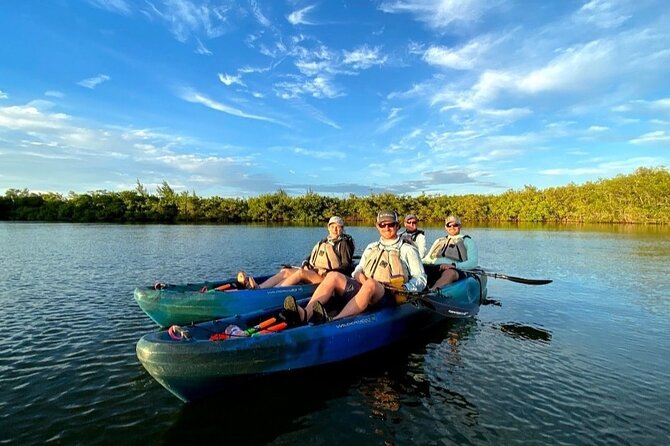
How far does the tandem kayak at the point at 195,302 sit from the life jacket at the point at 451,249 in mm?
4842

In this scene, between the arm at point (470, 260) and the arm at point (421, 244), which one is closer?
the arm at point (470, 260)

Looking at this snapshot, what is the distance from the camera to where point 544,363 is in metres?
7.46

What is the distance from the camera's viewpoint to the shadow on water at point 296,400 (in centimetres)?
491

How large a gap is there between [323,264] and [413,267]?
9.95 ft

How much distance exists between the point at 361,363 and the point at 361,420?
1.68m

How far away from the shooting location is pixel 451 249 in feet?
37.3

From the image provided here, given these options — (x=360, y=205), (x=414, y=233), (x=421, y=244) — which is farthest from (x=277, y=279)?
(x=360, y=205)

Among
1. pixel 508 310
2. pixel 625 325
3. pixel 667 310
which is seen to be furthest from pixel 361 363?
pixel 667 310

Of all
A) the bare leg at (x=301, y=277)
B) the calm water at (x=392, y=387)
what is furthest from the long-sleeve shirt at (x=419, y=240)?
the bare leg at (x=301, y=277)

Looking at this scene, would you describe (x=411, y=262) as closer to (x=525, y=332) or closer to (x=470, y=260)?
(x=525, y=332)

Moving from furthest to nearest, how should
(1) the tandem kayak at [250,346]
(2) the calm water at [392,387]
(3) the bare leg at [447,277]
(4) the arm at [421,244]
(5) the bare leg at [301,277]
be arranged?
(4) the arm at [421,244] < (3) the bare leg at [447,277] < (5) the bare leg at [301,277] < (2) the calm water at [392,387] < (1) the tandem kayak at [250,346]

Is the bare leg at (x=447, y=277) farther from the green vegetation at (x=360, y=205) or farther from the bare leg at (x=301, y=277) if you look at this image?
the green vegetation at (x=360, y=205)

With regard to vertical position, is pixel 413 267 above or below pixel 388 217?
below

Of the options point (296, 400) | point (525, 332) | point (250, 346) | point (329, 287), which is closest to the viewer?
point (250, 346)
